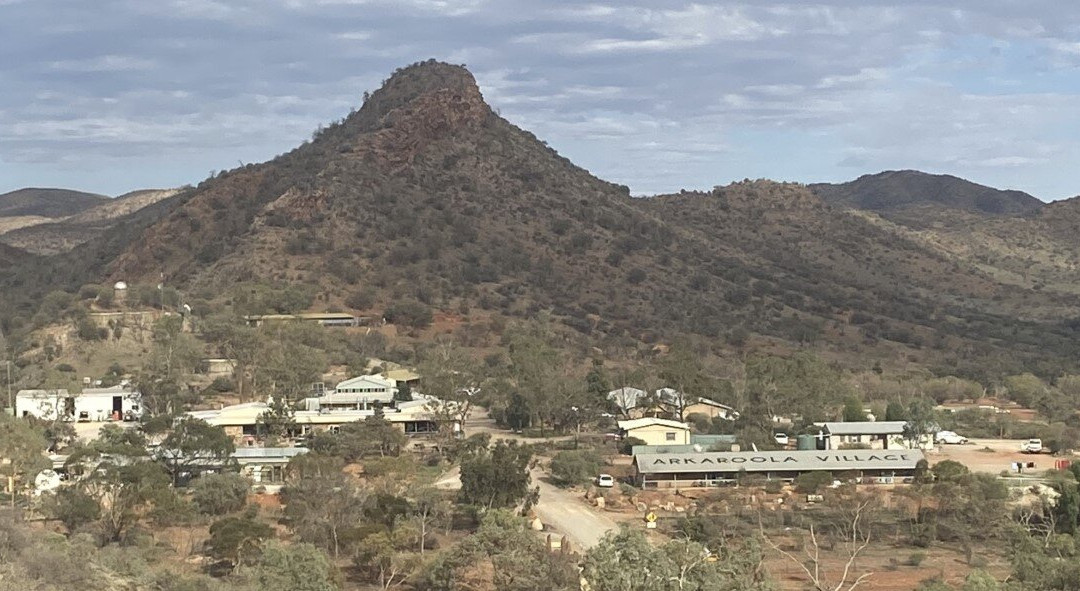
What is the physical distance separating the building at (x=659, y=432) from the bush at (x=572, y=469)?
7.00 meters

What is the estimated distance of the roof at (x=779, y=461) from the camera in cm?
5094

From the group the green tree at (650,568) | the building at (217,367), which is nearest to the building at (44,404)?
the building at (217,367)

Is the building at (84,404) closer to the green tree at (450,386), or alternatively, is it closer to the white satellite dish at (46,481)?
the green tree at (450,386)

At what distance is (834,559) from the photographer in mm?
38031

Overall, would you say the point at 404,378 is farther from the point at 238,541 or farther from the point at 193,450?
Result: the point at 238,541

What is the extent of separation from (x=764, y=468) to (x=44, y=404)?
33.8 metres

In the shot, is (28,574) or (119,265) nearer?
(28,574)

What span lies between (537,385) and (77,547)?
3533 cm

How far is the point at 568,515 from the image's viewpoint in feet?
147

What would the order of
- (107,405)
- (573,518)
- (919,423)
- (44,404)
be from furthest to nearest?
(107,405) → (44,404) → (919,423) → (573,518)

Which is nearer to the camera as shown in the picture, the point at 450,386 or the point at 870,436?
the point at 870,436

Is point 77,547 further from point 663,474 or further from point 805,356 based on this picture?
point 805,356

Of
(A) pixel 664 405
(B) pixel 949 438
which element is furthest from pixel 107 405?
(B) pixel 949 438

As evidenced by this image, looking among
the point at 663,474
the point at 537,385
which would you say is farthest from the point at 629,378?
the point at 663,474
